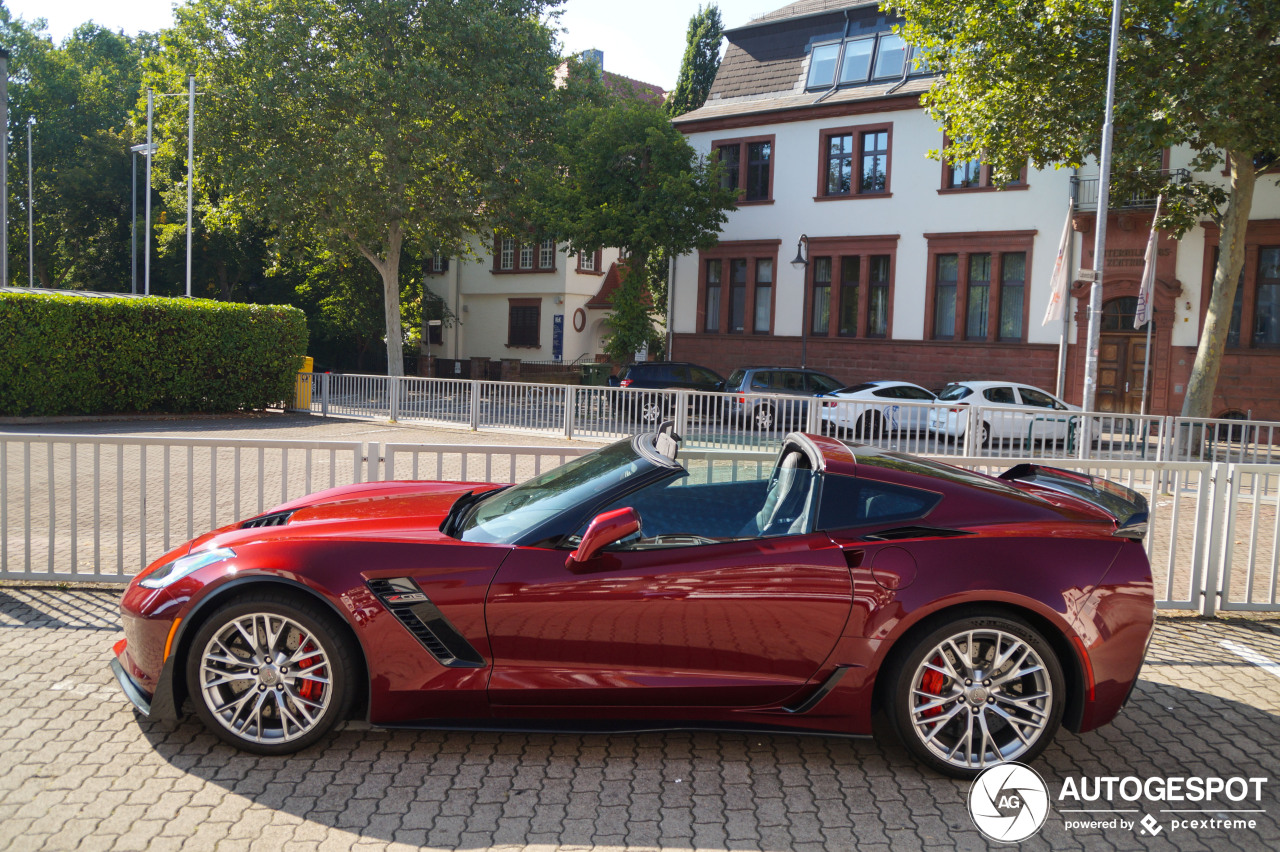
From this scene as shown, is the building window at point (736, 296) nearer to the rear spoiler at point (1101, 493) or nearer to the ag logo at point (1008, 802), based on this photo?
the rear spoiler at point (1101, 493)

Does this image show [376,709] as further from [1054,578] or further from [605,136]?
[605,136]

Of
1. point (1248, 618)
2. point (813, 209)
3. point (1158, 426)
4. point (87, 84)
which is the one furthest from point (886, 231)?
point (87, 84)

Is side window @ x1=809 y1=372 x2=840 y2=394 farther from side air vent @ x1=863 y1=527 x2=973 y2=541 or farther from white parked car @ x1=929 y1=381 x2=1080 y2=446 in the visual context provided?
side air vent @ x1=863 y1=527 x2=973 y2=541

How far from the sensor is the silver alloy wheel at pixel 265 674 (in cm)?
406

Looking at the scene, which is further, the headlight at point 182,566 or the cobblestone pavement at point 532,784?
the headlight at point 182,566

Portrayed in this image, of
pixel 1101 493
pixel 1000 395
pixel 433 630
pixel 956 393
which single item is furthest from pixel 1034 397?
pixel 433 630

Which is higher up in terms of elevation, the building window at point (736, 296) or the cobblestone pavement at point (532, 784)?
the building window at point (736, 296)

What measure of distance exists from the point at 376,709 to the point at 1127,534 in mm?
3296

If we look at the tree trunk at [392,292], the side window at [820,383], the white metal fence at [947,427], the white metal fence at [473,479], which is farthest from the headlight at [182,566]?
the tree trunk at [392,292]

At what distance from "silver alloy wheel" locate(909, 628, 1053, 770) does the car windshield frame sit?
4.49 feet

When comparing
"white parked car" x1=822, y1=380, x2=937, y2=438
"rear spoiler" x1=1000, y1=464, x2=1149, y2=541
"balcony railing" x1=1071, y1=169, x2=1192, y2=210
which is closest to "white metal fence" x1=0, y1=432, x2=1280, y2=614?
"rear spoiler" x1=1000, y1=464, x2=1149, y2=541

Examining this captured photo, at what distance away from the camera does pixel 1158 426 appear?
1379cm

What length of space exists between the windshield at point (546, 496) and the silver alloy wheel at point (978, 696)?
4.89 ft

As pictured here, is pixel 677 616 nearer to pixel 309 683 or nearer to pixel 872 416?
pixel 309 683
